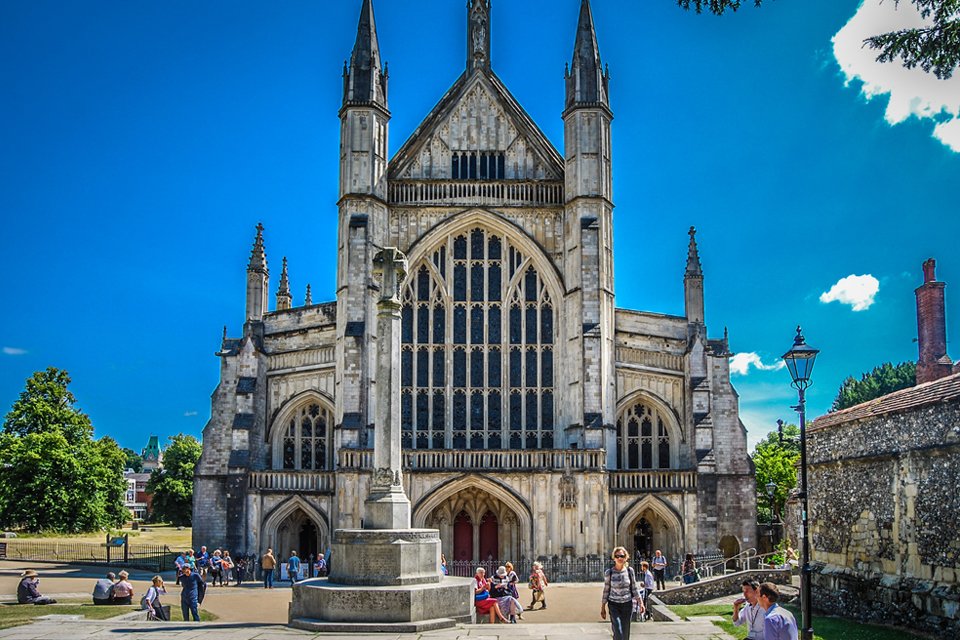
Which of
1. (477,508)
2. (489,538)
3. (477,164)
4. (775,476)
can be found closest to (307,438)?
(477,508)

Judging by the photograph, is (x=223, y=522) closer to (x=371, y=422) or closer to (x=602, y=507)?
(x=371, y=422)

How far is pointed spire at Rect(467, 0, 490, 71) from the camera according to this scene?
4138 centimetres

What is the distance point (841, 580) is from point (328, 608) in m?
11.0

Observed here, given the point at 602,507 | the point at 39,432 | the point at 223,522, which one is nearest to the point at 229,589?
the point at 223,522

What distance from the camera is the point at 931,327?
38031 millimetres

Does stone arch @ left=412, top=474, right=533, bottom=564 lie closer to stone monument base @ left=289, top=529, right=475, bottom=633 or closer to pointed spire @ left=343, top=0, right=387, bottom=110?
pointed spire @ left=343, top=0, right=387, bottom=110

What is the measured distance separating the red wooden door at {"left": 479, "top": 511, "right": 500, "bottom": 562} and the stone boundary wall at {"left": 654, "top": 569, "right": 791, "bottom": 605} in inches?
407

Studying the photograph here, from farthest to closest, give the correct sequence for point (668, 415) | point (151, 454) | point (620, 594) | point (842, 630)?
point (151, 454) < point (668, 415) < point (842, 630) < point (620, 594)

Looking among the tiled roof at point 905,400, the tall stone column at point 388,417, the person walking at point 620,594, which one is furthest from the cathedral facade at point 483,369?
the person walking at point 620,594

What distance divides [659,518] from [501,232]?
1244cm

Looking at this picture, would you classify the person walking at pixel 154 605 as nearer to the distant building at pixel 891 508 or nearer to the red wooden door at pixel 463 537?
the distant building at pixel 891 508

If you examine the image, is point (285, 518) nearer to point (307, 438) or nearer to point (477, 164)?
point (307, 438)

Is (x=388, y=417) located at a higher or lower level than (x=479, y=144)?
lower

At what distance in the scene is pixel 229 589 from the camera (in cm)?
3044
